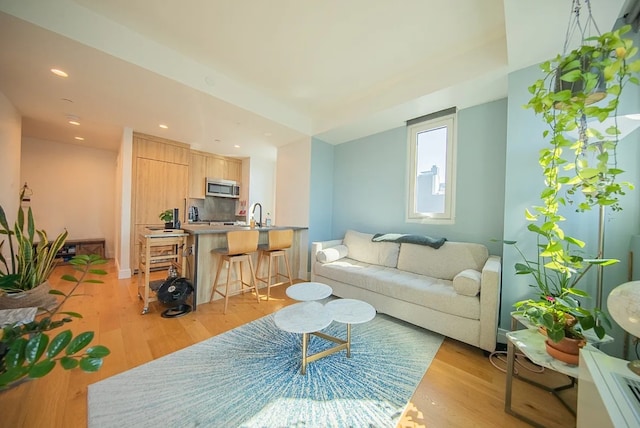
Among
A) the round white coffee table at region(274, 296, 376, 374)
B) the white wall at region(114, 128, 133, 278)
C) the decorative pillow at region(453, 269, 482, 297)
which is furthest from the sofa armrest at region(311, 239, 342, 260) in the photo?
the white wall at region(114, 128, 133, 278)

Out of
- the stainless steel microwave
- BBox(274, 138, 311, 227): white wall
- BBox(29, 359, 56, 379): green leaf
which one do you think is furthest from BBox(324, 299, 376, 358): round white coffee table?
the stainless steel microwave

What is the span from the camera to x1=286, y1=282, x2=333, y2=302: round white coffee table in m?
1.92

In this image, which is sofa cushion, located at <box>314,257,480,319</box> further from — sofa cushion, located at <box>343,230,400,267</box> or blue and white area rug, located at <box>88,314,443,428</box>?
blue and white area rug, located at <box>88,314,443,428</box>

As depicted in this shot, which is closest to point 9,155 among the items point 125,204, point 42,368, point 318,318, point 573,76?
point 125,204

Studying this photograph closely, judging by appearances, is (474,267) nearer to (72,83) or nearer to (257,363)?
(257,363)

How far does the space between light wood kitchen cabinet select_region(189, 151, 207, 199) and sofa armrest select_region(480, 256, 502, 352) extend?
17.7 feet

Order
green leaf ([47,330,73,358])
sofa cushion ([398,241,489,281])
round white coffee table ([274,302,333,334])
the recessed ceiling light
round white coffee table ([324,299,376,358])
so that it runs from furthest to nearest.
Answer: sofa cushion ([398,241,489,281])
the recessed ceiling light
round white coffee table ([324,299,376,358])
round white coffee table ([274,302,333,334])
green leaf ([47,330,73,358])

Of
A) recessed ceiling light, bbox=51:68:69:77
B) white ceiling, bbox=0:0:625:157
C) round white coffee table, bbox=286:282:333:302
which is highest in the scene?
white ceiling, bbox=0:0:625:157

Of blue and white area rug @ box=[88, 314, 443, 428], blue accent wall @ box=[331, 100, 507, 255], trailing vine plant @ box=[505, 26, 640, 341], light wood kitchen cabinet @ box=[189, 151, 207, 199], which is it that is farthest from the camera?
light wood kitchen cabinet @ box=[189, 151, 207, 199]

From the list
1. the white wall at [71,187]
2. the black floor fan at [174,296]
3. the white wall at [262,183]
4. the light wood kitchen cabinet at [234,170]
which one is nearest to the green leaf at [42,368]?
the black floor fan at [174,296]

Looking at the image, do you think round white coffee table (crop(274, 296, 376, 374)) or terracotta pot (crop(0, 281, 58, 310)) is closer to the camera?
terracotta pot (crop(0, 281, 58, 310))

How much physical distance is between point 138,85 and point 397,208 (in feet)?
11.3

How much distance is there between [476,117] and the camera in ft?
8.66

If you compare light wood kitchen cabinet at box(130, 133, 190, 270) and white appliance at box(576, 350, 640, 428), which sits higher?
light wood kitchen cabinet at box(130, 133, 190, 270)
